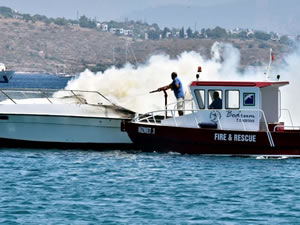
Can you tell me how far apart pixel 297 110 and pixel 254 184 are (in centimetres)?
1397

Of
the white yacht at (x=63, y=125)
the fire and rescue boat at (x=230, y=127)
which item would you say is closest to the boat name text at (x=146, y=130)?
the fire and rescue boat at (x=230, y=127)

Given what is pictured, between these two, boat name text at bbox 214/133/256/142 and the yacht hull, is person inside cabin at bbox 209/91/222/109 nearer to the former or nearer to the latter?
boat name text at bbox 214/133/256/142

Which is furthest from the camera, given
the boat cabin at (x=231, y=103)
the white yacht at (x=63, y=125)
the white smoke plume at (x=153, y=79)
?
the white smoke plume at (x=153, y=79)

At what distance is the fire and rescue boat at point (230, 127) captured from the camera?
34.9m

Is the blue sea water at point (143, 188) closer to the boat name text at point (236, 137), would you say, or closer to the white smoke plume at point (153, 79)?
the boat name text at point (236, 137)

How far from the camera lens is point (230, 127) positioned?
35.4 meters

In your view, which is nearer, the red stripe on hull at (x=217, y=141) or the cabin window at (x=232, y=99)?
the red stripe on hull at (x=217, y=141)

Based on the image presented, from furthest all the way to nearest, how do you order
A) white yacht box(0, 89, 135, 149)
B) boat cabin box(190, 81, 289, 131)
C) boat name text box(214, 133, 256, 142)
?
white yacht box(0, 89, 135, 149) < boat cabin box(190, 81, 289, 131) < boat name text box(214, 133, 256, 142)

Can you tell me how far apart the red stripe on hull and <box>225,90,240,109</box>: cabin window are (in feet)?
3.35

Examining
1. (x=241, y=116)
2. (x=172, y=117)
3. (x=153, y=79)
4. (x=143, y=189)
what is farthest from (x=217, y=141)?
(x=153, y=79)

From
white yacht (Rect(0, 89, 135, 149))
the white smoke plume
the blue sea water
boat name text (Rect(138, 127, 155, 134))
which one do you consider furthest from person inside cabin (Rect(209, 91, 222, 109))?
the white smoke plume

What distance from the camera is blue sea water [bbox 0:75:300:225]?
25.5m

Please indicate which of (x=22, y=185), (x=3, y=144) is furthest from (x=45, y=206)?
(x=3, y=144)

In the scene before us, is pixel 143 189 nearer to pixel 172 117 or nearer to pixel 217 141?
pixel 217 141
